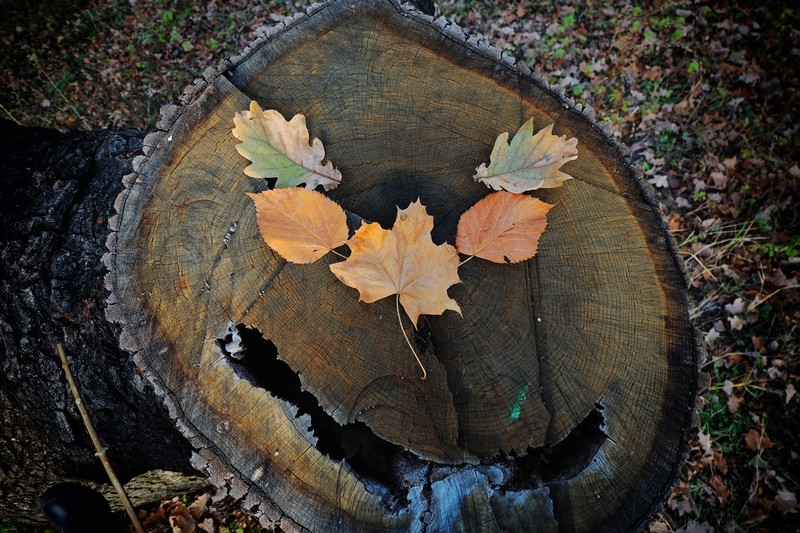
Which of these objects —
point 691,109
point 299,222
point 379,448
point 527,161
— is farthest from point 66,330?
point 691,109

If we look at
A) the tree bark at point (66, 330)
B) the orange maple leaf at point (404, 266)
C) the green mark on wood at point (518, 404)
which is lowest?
the tree bark at point (66, 330)

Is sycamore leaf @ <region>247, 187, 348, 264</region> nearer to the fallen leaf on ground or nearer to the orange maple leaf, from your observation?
the orange maple leaf

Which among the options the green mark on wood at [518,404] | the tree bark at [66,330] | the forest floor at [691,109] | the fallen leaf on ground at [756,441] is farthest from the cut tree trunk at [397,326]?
the fallen leaf on ground at [756,441]

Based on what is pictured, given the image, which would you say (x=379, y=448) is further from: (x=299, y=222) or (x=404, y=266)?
(x=299, y=222)

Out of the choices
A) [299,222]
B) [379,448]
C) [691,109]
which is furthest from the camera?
[691,109]

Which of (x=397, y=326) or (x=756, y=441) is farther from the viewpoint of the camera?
(x=756, y=441)

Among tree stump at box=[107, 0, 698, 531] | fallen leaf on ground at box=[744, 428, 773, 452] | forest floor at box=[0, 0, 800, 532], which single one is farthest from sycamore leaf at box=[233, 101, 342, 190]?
fallen leaf on ground at box=[744, 428, 773, 452]

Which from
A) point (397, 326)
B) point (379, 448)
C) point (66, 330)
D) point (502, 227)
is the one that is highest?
point (502, 227)

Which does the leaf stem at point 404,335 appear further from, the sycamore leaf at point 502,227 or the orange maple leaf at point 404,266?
the sycamore leaf at point 502,227
